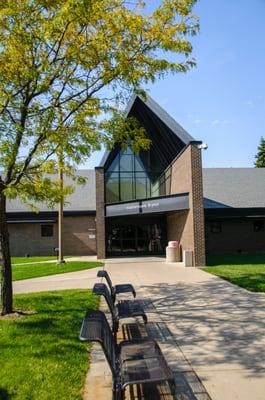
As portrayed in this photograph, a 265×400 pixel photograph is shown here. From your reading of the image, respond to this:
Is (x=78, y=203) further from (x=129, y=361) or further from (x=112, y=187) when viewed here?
(x=129, y=361)

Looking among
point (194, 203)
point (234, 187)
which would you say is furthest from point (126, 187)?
point (194, 203)

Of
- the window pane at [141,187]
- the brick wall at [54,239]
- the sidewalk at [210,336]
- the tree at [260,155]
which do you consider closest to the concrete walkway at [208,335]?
the sidewalk at [210,336]

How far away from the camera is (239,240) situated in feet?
95.2

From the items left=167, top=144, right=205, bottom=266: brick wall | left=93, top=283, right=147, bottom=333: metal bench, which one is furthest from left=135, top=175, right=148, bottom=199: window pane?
left=93, top=283, right=147, bottom=333: metal bench

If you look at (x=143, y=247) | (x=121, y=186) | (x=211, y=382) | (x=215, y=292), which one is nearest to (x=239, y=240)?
(x=143, y=247)

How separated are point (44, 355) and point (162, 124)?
2027cm

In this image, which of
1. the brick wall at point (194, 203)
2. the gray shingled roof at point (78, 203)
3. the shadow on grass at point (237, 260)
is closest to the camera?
the brick wall at point (194, 203)

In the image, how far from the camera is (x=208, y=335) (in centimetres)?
716

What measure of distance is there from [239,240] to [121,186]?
344 inches

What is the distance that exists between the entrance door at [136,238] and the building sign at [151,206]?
12.3 ft

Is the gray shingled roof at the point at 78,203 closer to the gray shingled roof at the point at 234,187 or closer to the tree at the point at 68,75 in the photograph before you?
the gray shingled roof at the point at 234,187

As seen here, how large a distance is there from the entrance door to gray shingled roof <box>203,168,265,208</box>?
4.14 m

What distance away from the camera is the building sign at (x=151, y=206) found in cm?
2125

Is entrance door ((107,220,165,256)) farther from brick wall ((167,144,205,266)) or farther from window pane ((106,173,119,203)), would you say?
brick wall ((167,144,205,266))
